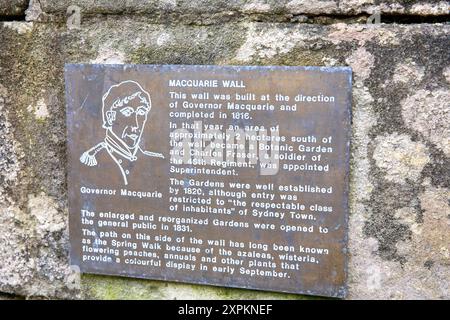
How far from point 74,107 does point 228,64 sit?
1.64ft

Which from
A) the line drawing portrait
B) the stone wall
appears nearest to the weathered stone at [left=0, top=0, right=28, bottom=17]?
the stone wall

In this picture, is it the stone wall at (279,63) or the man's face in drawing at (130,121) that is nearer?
the stone wall at (279,63)

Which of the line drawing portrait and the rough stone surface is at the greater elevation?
the rough stone surface

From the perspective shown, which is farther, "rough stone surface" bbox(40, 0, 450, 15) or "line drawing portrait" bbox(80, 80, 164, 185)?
"line drawing portrait" bbox(80, 80, 164, 185)

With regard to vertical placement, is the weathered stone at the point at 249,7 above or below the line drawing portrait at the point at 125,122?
above

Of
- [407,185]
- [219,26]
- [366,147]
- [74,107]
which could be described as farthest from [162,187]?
[407,185]

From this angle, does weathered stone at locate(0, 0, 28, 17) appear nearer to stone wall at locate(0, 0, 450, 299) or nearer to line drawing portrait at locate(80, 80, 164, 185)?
stone wall at locate(0, 0, 450, 299)

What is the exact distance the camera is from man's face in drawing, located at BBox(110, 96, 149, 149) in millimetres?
1450

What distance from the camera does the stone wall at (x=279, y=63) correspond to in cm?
133

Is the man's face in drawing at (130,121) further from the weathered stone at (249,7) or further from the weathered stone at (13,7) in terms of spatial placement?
the weathered stone at (13,7)

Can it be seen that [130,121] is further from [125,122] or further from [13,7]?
[13,7]

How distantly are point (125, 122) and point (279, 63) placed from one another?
1.63 ft

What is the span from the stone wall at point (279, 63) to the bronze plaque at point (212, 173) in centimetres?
6

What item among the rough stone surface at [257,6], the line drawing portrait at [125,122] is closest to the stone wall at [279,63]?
the rough stone surface at [257,6]
